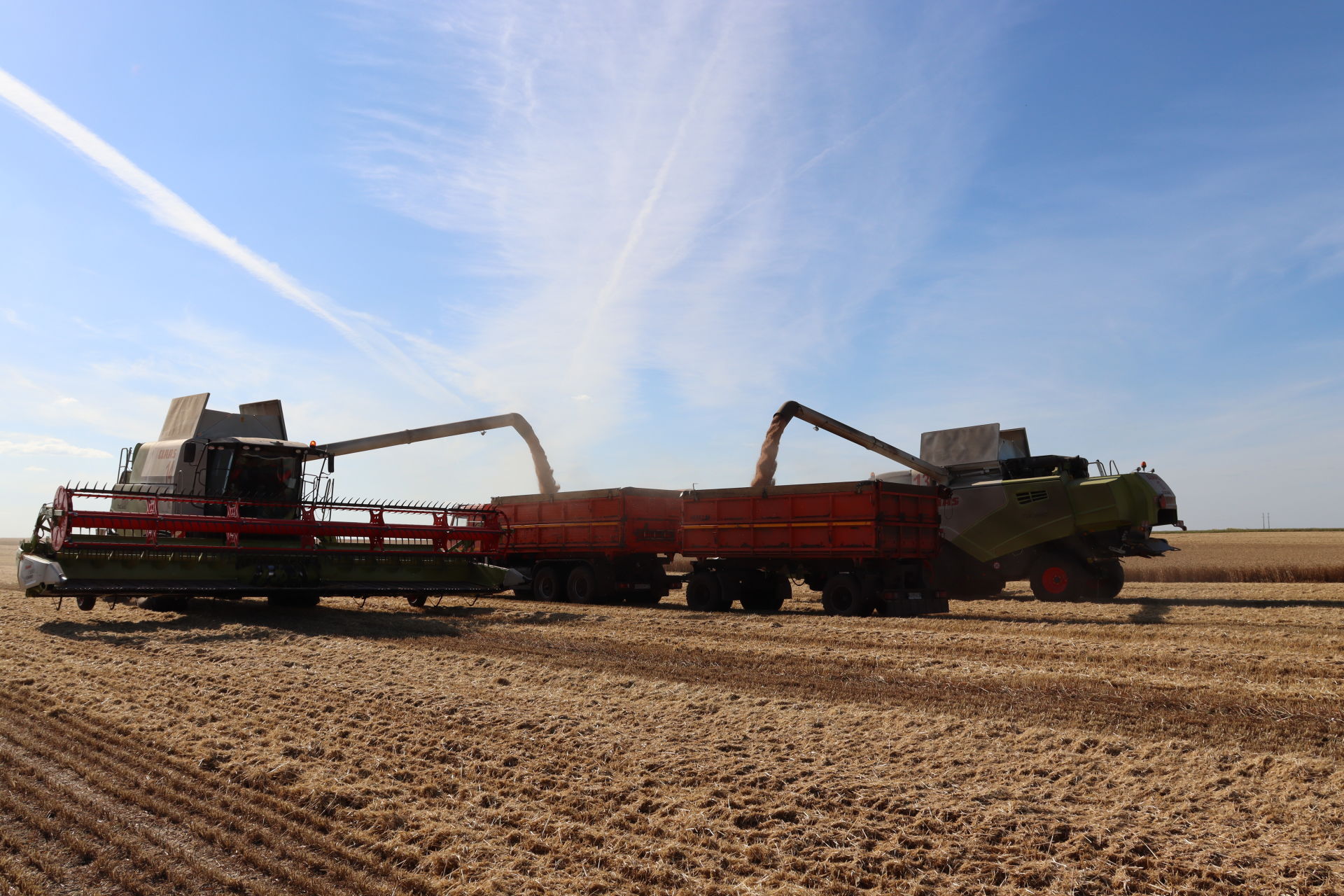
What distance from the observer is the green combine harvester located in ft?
54.0

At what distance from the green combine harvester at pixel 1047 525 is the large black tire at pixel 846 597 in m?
3.46

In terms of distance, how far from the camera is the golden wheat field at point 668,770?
12.5ft

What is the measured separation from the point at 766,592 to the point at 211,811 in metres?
12.8

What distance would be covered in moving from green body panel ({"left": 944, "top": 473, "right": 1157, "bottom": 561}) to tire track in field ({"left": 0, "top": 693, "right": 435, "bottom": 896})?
1518 centimetres

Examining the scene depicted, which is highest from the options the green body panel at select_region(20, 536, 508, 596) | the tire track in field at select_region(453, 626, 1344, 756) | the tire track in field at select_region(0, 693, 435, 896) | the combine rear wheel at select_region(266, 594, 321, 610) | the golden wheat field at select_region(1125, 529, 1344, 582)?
the golden wheat field at select_region(1125, 529, 1344, 582)

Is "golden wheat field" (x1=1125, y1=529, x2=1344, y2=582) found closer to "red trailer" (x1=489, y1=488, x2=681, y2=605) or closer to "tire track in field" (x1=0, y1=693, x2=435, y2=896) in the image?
"red trailer" (x1=489, y1=488, x2=681, y2=605)

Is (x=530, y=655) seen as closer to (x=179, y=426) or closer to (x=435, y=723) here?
(x=435, y=723)

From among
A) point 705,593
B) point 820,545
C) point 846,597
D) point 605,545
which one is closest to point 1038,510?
point 846,597

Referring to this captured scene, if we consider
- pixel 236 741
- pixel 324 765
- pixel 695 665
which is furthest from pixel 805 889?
pixel 695 665

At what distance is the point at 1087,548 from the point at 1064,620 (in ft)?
13.4

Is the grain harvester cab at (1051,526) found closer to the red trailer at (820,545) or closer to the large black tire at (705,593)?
the red trailer at (820,545)

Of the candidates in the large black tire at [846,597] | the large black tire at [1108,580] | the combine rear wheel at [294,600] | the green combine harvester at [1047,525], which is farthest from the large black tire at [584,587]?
the large black tire at [1108,580]

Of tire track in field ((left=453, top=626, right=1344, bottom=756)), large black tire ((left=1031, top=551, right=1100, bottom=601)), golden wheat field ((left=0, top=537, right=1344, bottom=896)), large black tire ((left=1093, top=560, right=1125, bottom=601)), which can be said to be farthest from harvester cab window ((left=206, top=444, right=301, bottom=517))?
large black tire ((left=1093, top=560, right=1125, bottom=601))

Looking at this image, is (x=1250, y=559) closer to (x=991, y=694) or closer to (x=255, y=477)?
(x=991, y=694)
